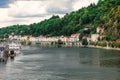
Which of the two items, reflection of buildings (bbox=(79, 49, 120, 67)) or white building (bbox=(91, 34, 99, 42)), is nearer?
reflection of buildings (bbox=(79, 49, 120, 67))

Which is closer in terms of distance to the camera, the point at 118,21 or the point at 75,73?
the point at 75,73

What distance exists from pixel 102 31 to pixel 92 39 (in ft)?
31.0

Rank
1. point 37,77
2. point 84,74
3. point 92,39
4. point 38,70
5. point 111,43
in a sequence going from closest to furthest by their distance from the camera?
point 37,77 < point 84,74 < point 38,70 < point 111,43 < point 92,39

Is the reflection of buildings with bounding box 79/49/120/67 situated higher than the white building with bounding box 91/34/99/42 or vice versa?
the white building with bounding box 91/34/99/42

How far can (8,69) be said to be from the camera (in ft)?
210

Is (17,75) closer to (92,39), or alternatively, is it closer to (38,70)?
(38,70)

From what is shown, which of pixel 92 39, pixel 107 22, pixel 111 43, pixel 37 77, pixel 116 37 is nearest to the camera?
pixel 37 77

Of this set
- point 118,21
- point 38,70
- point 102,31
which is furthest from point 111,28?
point 38,70

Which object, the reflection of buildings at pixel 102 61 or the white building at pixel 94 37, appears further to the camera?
the white building at pixel 94 37

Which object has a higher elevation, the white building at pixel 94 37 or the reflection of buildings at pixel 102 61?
the white building at pixel 94 37

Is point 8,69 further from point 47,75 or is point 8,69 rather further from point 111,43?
point 111,43

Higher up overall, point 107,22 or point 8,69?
point 107,22

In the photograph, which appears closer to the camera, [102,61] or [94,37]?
[102,61]

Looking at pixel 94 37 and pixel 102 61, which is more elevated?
pixel 94 37
